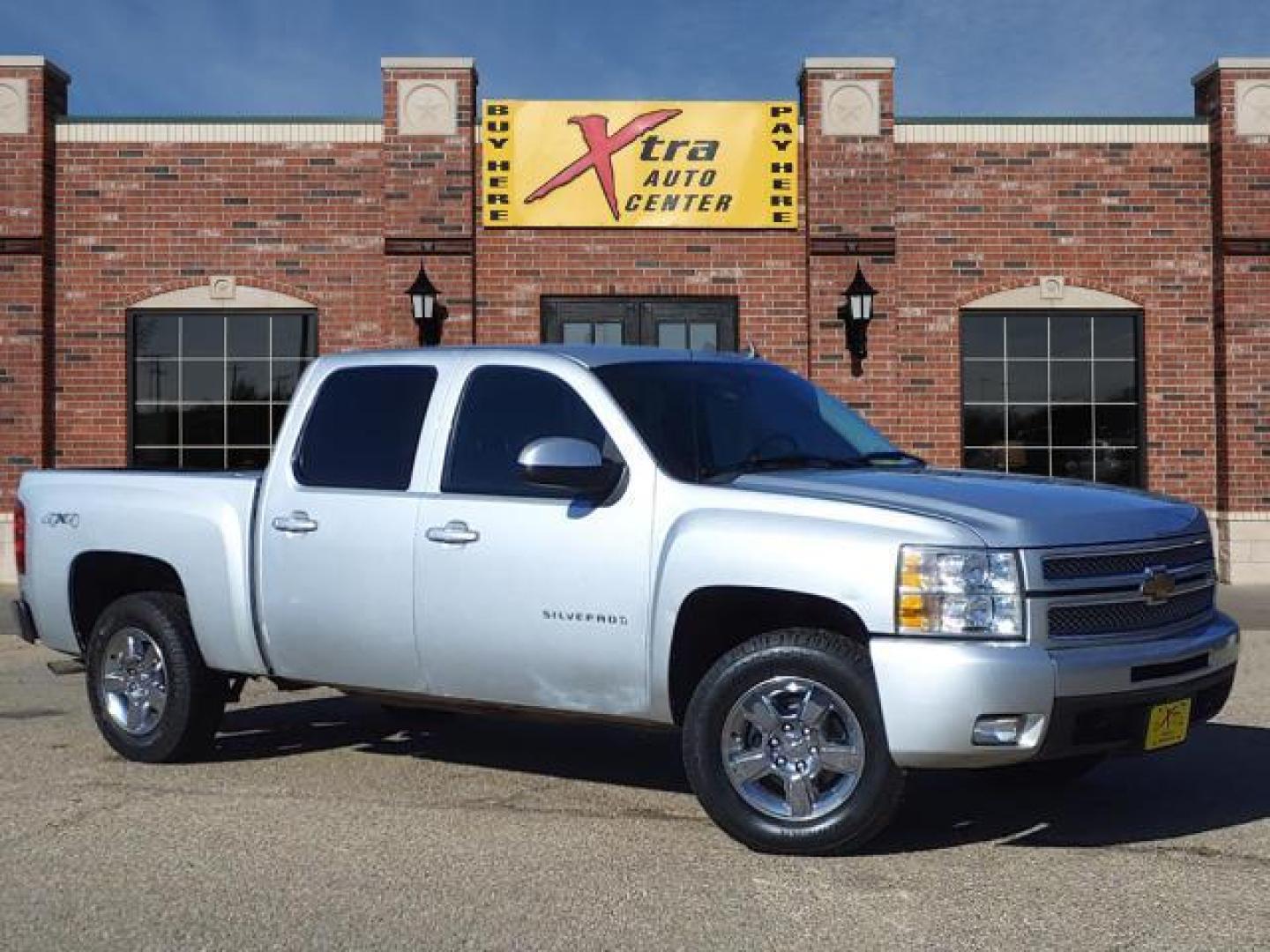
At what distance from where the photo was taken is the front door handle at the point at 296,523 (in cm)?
655

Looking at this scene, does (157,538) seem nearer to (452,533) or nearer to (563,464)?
(452,533)

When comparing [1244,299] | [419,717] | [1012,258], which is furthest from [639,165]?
[419,717]

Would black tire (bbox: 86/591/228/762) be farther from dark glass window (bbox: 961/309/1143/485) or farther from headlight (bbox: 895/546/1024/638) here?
dark glass window (bbox: 961/309/1143/485)

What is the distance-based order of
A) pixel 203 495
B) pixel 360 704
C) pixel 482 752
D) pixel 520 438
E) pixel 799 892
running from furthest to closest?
pixel 360 704, pixel 482 752, pixel 203 495, pixel 520 438, pixel 799 892

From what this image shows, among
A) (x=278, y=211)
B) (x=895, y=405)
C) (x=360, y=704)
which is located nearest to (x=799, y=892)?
(x=360, y=704)

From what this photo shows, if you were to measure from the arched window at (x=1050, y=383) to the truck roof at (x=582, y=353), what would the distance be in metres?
11.1

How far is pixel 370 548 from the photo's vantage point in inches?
251

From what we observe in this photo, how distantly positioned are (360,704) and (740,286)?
924cm

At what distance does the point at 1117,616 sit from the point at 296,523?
3385 mm

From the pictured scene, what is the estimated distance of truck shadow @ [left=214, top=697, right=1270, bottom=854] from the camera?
5.83m

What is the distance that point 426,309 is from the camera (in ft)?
54.2

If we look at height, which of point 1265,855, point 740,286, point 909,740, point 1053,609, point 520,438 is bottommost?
point 1265,855

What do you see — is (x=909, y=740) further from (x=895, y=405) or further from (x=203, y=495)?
(x=895, y=405)

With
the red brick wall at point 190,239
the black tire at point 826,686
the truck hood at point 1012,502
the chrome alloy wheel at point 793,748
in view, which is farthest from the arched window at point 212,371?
the chrome alloy wheel at point 793,748
